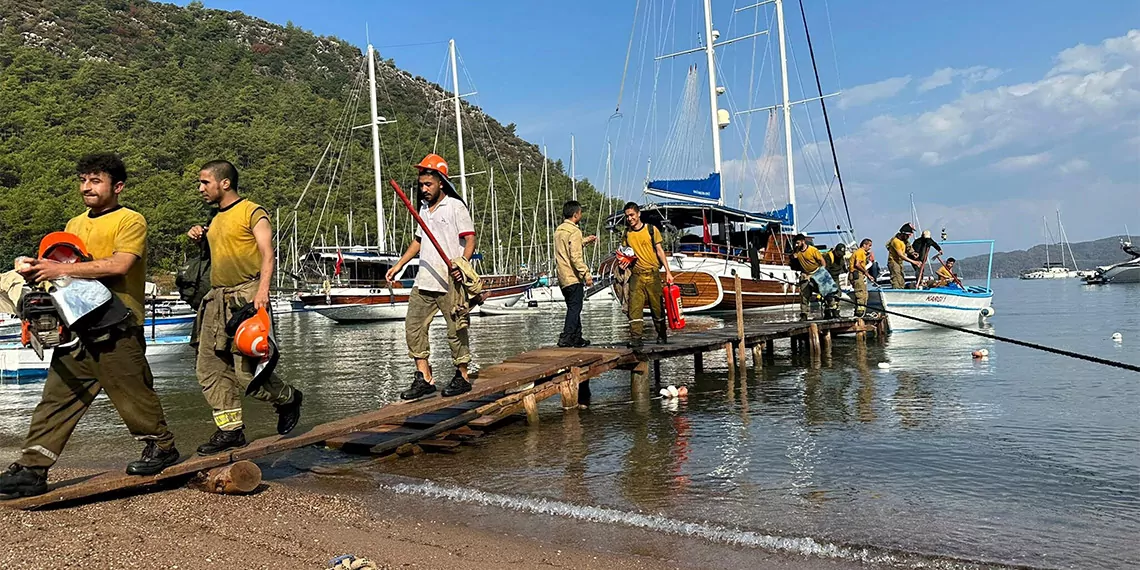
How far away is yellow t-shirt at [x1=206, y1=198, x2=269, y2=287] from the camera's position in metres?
5.03

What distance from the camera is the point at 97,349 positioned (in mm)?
4418

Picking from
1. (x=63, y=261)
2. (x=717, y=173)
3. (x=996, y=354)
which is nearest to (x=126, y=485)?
(x=63, y=261)

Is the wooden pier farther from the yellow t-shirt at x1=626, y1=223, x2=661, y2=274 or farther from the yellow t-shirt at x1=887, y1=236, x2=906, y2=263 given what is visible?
the yellow t-shirt at x1=887, y1=236, x2=906, y2=263

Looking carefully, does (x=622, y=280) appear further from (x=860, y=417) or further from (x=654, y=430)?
(x=860, y=417)

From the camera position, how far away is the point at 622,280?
10.4m

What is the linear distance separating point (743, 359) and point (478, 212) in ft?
205

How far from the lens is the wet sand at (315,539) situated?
389 cm

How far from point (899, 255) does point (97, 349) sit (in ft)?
60.5

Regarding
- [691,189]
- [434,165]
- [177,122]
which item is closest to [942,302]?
[691,189]

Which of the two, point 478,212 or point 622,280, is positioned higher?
point 478,212

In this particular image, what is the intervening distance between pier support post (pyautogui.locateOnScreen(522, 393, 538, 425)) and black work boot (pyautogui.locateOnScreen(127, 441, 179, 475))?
394 cm

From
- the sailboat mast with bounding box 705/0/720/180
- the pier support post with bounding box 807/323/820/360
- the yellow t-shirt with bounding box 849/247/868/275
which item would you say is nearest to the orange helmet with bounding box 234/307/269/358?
the pier support post with bounding box 807/323/820/360

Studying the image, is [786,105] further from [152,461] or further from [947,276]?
[152,461]

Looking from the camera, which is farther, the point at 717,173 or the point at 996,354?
the point at 717,173
